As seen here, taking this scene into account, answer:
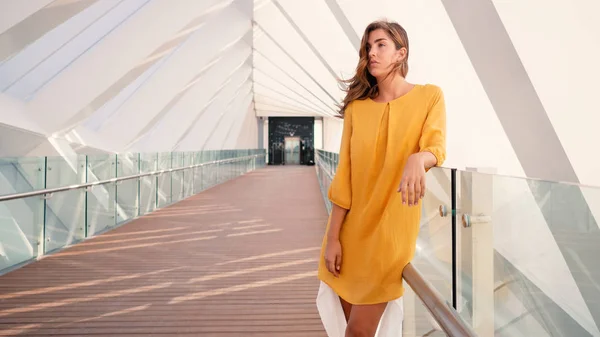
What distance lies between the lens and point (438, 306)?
6.51 feet

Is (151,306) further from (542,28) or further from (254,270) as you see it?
(542,28)

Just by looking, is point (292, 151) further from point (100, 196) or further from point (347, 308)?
point (347, 308)

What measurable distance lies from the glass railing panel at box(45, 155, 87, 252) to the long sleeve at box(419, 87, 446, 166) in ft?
21.4

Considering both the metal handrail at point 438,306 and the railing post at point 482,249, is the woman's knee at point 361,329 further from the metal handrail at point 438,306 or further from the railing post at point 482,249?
the railing post at point 482,249

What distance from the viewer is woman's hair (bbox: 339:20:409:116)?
195 centimetres

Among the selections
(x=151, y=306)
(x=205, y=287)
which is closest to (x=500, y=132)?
(x=205, y=287)

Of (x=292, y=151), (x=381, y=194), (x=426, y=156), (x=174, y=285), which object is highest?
(x=426, y=156)

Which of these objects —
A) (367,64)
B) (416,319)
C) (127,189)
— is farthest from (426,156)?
(127,189)

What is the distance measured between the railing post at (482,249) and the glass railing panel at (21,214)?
568 cm

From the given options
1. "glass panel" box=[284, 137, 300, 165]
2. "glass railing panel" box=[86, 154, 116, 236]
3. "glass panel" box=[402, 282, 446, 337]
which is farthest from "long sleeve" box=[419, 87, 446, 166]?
"glass panel" box=[284, 137, 300, 165]

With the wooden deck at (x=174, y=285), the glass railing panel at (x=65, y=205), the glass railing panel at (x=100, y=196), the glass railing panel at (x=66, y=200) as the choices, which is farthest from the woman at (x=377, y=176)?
the glass railing panel at (x=100, y=196)

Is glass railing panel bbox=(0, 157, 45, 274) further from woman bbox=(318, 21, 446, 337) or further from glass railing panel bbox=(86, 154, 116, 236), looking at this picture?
woman bbox=(318, 21, 446, 337)

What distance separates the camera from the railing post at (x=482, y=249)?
1.72 meters

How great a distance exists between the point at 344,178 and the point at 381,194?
18 centimetres
